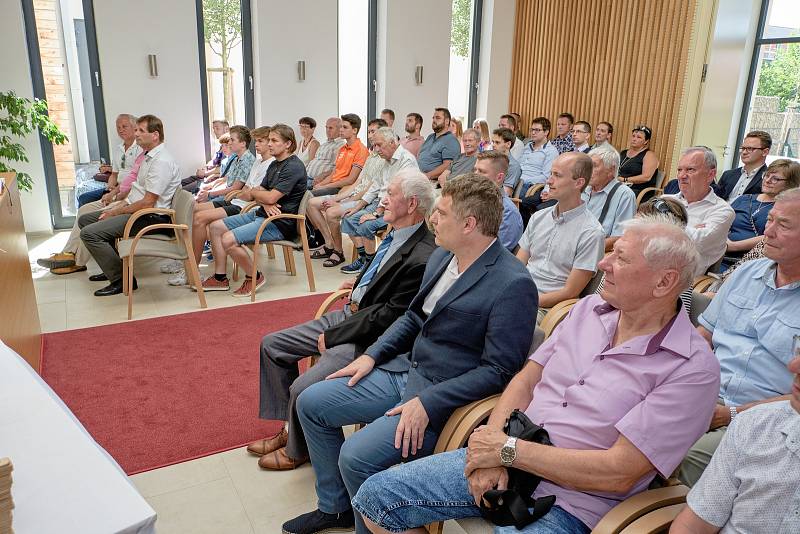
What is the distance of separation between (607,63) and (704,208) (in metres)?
5.61

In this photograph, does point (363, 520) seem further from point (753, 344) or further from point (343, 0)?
point (343, 0)

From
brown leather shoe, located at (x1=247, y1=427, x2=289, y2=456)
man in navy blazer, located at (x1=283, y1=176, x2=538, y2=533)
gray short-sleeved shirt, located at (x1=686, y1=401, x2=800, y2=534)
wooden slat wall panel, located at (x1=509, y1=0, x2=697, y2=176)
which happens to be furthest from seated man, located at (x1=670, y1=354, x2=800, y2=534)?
wooden slat wall panel, located at (x1=509, y1=0, x2=697, y2=176)

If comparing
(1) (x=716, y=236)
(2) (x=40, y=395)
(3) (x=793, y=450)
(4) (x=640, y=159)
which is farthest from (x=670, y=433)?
(4) (x=640, y=159)

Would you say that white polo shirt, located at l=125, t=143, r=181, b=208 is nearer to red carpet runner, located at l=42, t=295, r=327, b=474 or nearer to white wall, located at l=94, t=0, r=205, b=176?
red carpet runner, located at l=42, t=295, r=327, b=474

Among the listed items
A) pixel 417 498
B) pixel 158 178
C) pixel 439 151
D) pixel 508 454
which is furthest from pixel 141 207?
pixel 508 454

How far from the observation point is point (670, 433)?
1534 mm

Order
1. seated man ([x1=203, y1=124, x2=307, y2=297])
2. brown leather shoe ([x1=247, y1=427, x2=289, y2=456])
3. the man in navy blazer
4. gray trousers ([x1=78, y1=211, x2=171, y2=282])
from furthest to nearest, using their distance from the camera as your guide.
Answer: seated man ([x1=203, y1=124, x2=307, y2=297]) → gray trousers ([x1=78, y1=211, x2=171, y2=282]) → brown leather shoe ([x1=247, y1=427, x2=289, y2=456]) → the man in navy blazer

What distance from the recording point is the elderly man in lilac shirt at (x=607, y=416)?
1.55 m

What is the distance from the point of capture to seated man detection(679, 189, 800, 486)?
2109 mm

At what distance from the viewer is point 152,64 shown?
7.40 metres

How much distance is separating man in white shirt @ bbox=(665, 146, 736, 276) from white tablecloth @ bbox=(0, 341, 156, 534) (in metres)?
3.35

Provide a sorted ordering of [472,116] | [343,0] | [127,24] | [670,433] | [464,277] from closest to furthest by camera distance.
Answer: [670,433] < [464,277] < [127,24] < [343,0] < [472,116]

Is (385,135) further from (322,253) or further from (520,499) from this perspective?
(520,499)

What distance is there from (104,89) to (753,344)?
7.52m
